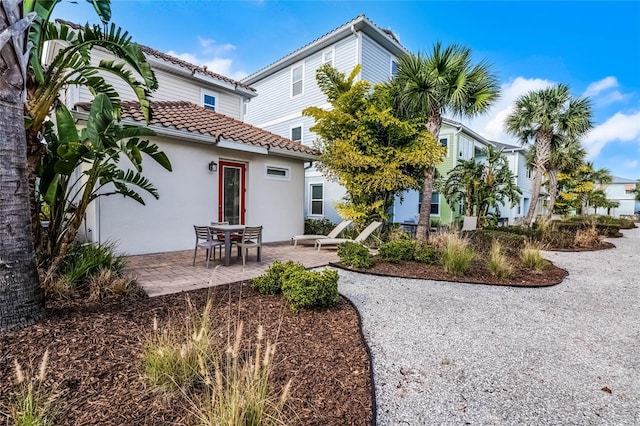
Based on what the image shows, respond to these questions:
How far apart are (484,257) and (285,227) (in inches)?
256

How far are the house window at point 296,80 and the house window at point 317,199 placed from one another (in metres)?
5.30

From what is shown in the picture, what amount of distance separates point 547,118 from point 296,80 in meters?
12.9

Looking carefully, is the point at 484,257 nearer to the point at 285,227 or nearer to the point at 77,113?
the point at 285,227

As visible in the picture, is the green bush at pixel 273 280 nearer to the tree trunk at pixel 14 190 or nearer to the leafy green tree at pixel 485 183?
the tree trunk at pixel 14 190

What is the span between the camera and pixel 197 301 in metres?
4.39

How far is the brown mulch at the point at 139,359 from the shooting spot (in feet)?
7.14

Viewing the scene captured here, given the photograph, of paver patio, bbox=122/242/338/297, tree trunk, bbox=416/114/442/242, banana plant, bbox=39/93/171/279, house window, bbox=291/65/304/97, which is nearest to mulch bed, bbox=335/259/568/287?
paver patio, bbox=122/242/338/297

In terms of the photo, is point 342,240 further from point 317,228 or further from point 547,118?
point 547,118

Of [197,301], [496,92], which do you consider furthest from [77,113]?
[496,92]

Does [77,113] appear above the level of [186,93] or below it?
below

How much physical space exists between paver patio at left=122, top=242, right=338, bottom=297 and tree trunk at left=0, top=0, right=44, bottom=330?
1.67 metres

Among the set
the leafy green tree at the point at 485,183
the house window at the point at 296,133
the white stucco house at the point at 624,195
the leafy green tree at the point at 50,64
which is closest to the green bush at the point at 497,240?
the leafy green tree at the point at 485,183

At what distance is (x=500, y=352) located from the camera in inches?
135

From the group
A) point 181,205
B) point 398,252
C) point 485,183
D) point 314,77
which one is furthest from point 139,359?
point 314,77
